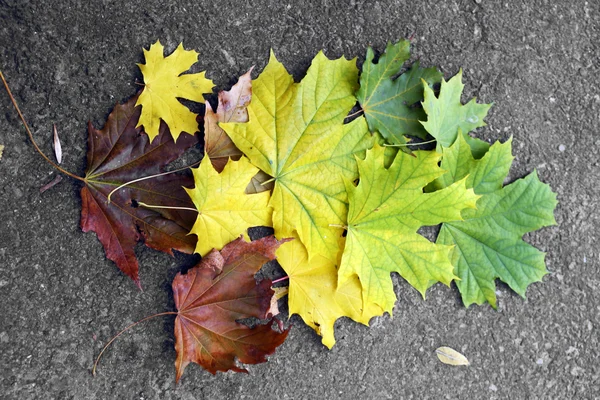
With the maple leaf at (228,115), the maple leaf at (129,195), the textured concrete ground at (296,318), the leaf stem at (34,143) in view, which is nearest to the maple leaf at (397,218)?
the textured concrete ground at (296,318)

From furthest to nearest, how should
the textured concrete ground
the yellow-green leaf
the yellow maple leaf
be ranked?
the yellow-green leaf → the textured concrete ground → the yellow maple leaf

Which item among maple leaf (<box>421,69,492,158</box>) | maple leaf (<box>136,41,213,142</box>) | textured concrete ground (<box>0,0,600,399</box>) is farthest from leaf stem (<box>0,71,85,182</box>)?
maple leaf (<box>421,69,492,158</box>)

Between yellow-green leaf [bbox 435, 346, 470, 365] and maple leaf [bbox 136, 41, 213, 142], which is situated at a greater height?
maple leaf [bbox 136, 41, 213, 142]

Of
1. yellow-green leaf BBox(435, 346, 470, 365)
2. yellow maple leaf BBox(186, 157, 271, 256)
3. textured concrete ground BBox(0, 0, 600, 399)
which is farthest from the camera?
yellow-green leaf BBox(435, 346, 470, 365)

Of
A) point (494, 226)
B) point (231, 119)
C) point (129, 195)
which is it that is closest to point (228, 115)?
point (231, 119)

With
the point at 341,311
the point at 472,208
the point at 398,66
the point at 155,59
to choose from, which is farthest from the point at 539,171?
the point at 155,59

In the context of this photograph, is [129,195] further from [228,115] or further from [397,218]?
[397,218]

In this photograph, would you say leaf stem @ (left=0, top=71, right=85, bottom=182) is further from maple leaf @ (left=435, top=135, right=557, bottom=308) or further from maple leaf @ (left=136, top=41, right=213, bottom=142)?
maple leaf @ (left=435, top=135, right=557, bottom=308)

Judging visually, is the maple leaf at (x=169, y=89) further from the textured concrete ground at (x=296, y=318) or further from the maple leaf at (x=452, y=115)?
the maple leaf at (x=452, y=115)

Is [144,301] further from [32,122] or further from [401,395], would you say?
[401,395]
